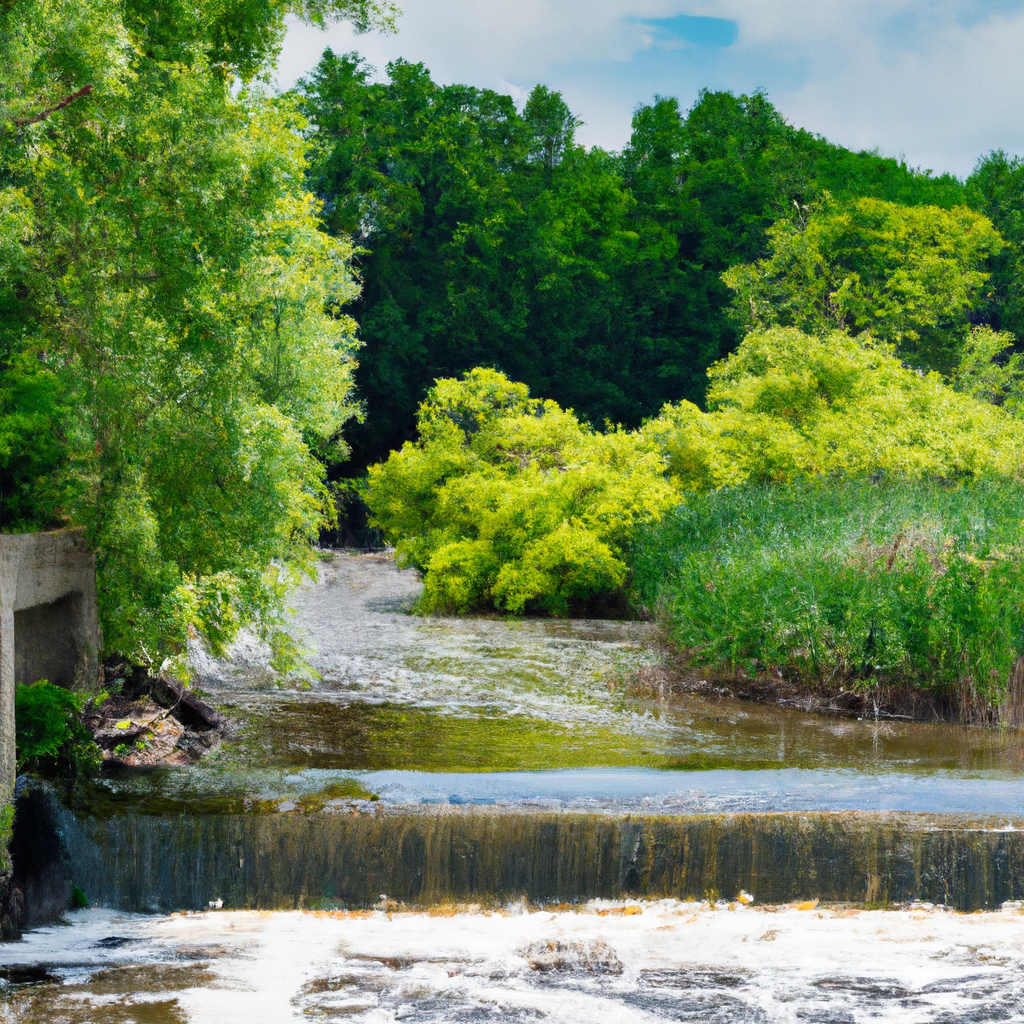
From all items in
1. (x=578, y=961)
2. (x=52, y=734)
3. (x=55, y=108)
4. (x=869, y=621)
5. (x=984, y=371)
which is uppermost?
(x=984, y=371)

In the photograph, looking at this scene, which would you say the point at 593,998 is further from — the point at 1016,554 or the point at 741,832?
the point at 1016,554

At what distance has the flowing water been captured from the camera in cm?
646

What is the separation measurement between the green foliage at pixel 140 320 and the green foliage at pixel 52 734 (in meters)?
1.09

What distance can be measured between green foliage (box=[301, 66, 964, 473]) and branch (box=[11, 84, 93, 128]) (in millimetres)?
31222

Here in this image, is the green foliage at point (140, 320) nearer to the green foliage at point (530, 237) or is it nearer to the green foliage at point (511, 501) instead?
the green foliage at point (511, 501)

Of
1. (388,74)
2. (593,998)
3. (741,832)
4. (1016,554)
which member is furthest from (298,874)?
(388,74)

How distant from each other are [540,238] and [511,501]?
25280mm

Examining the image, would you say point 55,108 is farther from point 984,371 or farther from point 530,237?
point 530,237

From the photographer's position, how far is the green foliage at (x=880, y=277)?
3891 centimetres

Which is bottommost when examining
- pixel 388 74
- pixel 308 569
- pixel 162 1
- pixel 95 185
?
pixel 308 569

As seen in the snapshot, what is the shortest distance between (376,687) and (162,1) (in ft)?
24.6

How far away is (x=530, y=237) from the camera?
44.2 m

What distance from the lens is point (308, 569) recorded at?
13.5 meters

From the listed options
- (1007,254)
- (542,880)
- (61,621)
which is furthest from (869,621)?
(1007,254)
